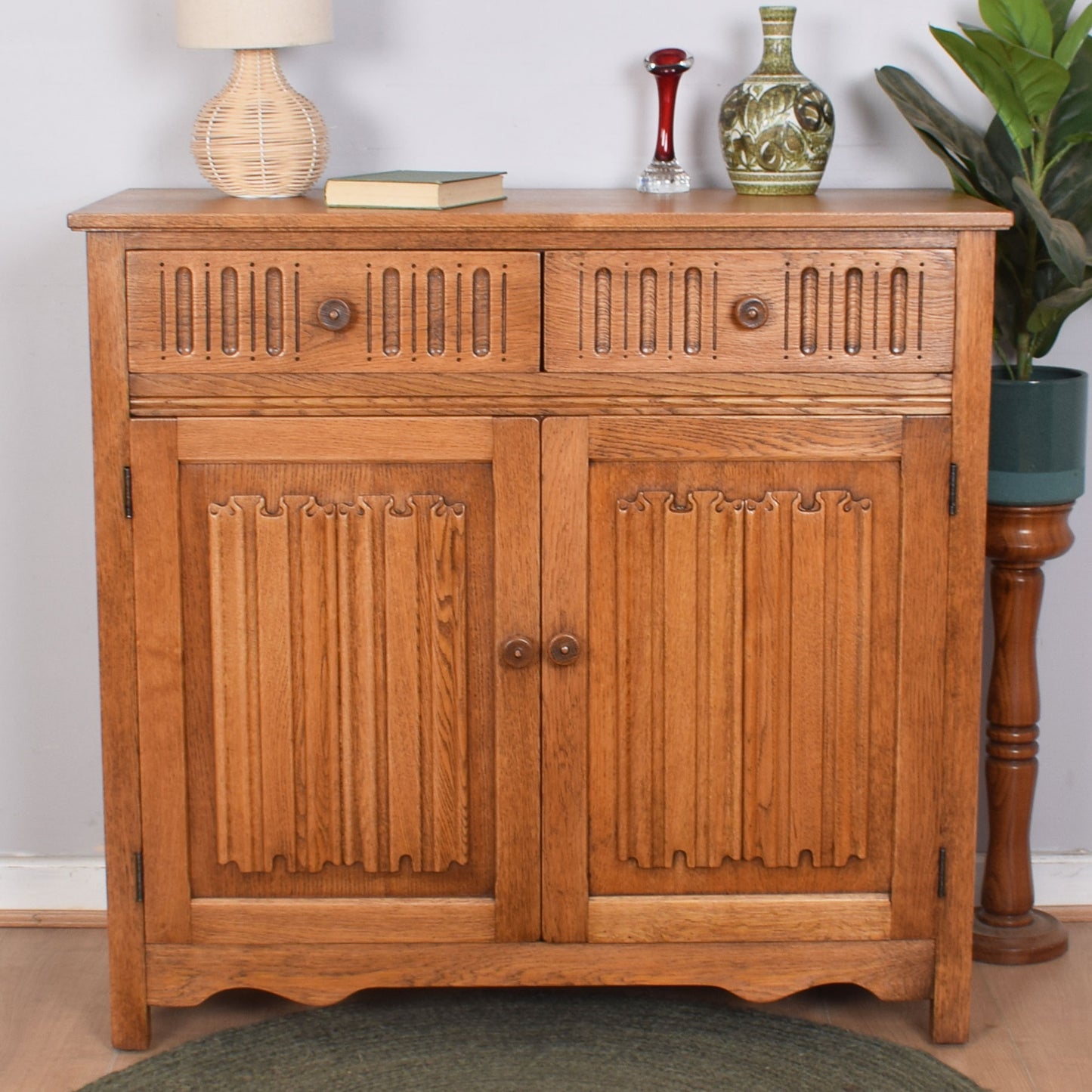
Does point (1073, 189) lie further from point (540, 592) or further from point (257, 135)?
point (257, 135)

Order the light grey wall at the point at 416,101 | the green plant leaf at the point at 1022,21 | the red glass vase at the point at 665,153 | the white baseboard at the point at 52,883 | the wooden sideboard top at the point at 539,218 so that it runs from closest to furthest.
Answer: the wooden sideboard top at the point at 539,218
the green plant leaf at the point at 1022,21
the red glass vase at the point at 665,153
the light grey wall at the point at 416,101
the white baseboard at the point at 52,883

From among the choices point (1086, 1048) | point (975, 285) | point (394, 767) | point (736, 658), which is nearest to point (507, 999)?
point (394, 767)

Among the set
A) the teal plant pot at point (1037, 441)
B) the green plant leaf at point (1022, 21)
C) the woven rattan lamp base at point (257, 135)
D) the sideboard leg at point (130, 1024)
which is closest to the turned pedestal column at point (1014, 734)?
the teal plant pot at point (1037, 441)

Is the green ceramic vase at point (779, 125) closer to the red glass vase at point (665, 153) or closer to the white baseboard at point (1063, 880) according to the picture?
the red glass vase at point (665, 153)

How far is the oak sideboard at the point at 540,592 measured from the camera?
188cm

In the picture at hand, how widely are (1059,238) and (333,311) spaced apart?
88 cm

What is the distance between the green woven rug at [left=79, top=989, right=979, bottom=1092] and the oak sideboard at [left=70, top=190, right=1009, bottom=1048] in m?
0.09

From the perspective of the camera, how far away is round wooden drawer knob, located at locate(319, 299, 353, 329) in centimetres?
187

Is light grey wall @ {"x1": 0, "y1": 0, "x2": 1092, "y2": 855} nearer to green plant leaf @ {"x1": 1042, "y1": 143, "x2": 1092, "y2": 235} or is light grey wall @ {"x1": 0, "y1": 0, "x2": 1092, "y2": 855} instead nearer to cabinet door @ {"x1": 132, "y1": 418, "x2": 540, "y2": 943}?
green plant leaf @ {"x1": 1042, "y1": 143, "x2": 1092, "y2": 235}

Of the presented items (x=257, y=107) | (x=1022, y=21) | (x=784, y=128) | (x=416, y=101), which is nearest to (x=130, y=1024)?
(x=257, y=107)

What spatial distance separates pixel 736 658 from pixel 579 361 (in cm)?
42

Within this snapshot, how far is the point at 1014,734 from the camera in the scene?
2.29 meters

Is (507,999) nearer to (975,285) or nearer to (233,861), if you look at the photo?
(233,861)

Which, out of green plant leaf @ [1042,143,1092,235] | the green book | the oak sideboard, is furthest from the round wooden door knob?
green plant leaf @ [1042,143,1092,235]
